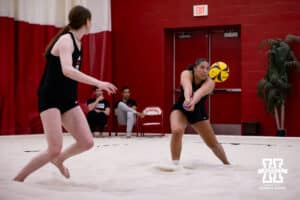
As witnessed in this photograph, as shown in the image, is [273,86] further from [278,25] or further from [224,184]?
[224,184]

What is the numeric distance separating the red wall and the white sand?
15.0 ft

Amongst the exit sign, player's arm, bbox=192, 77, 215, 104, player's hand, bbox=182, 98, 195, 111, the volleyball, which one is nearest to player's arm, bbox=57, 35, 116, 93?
player's hand, bbox=182, 98, 195, 111

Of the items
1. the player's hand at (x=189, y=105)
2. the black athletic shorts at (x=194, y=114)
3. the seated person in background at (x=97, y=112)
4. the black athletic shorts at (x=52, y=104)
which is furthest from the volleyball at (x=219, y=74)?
the seated person in background at (x=97, y=112)

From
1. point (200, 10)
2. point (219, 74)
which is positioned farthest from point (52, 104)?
point (200, 10)

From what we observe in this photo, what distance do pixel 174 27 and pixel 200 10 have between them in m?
0.82

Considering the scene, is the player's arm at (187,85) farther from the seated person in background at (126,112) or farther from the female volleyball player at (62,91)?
the seated person in background at (126,112)

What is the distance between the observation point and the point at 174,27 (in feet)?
38.8

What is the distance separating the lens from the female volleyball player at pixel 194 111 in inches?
193

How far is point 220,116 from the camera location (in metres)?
11.7

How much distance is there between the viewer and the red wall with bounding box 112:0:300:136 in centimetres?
1091

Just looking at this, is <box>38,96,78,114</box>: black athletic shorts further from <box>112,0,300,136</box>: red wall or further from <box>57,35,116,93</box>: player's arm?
<box>112,0,300,136</box>: red wall

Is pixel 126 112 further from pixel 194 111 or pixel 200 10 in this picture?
pixel 194 111

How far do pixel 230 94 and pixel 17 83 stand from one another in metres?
5.45

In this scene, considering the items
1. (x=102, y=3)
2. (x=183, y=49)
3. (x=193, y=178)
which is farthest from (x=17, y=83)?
(x=193, y=178)
